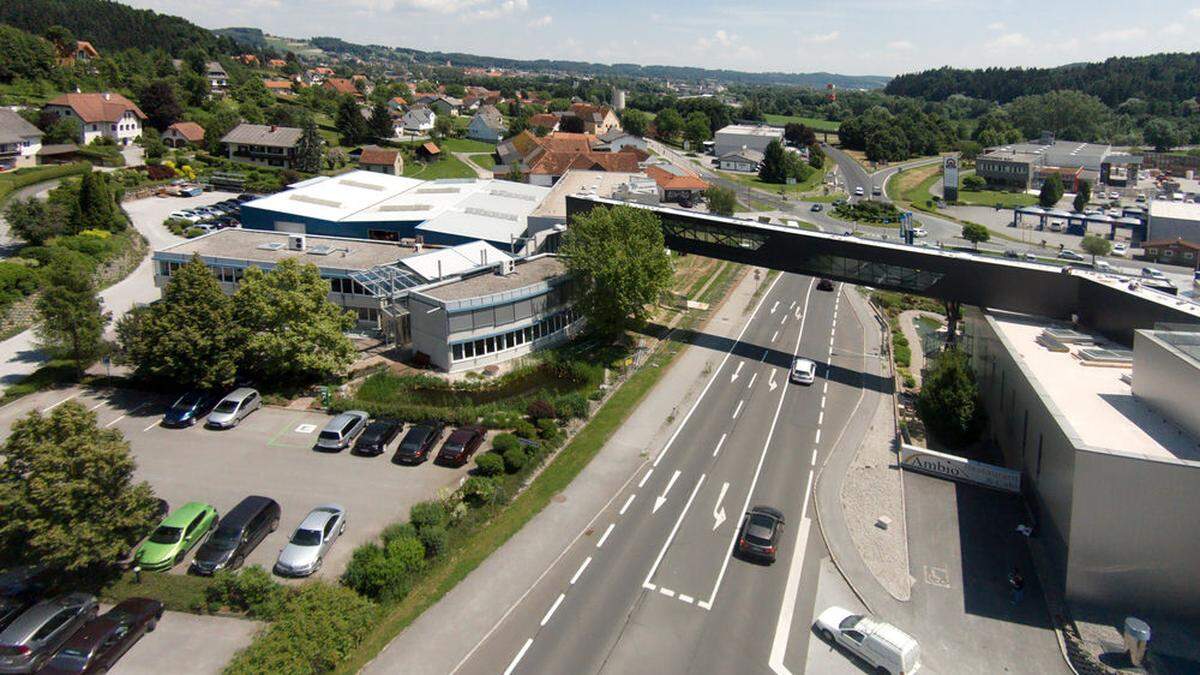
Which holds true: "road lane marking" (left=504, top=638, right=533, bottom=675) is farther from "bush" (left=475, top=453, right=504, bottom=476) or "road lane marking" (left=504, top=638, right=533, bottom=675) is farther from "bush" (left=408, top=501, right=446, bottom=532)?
"bush" (left=475, top=453, right=504, bottom=476)

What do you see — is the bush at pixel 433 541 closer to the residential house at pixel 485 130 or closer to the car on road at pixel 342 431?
the car on road at pixel 342 431

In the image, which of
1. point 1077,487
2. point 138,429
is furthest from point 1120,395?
point 138,429

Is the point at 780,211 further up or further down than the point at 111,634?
further up

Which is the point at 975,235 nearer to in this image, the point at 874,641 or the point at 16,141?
the point at 874,641

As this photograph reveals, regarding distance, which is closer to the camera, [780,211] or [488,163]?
[780,211]

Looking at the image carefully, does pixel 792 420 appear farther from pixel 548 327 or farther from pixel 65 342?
pixel 65 342

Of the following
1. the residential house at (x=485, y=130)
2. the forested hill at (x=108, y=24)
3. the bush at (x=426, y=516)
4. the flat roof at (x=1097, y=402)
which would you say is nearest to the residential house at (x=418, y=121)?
the residential house at (x=485, y=130)
